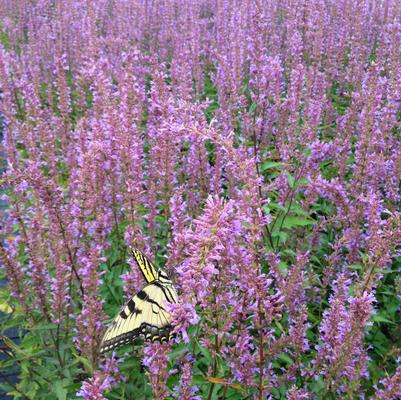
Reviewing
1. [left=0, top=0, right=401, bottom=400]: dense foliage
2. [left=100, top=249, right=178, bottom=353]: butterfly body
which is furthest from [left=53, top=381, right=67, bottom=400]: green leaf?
[left=100, top=249, right=178, bottom=353]: butterfly body

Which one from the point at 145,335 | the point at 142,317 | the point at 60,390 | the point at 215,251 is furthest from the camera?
the point at 60,390

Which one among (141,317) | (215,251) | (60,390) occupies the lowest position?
(60,390)

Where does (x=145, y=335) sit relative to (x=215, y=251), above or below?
below

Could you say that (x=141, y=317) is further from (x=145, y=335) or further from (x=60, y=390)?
(x=60, y=390)

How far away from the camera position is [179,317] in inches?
71.3

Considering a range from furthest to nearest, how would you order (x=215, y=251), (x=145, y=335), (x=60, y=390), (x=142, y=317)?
(x=60, y=390), (x=142, y=317), (x=145, y=335), (x=215, y=251)

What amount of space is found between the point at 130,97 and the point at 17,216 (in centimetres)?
147

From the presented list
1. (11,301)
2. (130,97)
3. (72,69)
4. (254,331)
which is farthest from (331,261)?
(72,69)

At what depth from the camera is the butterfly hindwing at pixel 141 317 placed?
8.47 ft

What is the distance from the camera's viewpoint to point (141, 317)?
2.64 meters

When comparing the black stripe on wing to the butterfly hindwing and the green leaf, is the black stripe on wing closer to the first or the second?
the butterfly hindwing

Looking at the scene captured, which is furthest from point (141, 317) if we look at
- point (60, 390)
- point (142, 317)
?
point (60, 390)

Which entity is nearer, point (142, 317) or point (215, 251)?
point (215, 251)

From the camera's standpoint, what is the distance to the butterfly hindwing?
258cm
